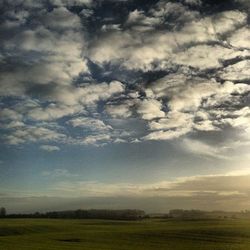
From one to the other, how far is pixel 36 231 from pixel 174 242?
156 feet

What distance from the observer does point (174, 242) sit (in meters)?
74.8

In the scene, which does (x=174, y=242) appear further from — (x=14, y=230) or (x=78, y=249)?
(x=14, y=230)

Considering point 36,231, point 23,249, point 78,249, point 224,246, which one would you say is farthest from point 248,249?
point 36,231

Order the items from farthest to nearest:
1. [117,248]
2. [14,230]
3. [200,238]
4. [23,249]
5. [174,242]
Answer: [14,230], [200,238], [174,242], [117,248], [23,249]

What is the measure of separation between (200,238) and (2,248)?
37684 millimetres

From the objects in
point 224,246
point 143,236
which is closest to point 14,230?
point 143,236

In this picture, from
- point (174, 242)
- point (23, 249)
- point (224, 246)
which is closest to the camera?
point (23, 249)

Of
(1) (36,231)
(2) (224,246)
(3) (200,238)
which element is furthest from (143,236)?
(1) (36,231)

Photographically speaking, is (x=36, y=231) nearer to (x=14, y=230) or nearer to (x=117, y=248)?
(x=14, y=230)

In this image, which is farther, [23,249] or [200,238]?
[200,238]

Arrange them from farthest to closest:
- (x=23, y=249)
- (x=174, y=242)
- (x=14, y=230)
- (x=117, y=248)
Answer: (x=14, y=230), (x=174, y=242), (x=117, y=248), (x=23, y=249)

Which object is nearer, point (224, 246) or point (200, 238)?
point (224, 246)

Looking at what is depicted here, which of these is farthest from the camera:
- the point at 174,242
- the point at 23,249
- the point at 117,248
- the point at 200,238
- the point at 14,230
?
the point at 14,230

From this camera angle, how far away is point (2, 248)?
6078 centimetres
